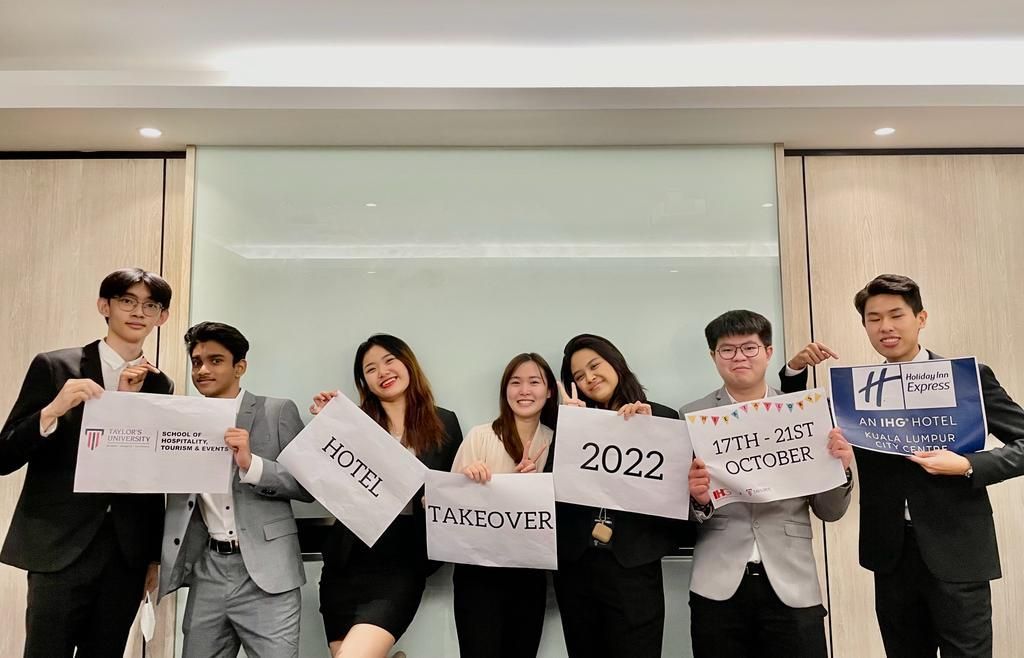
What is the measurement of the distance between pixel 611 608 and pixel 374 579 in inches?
35.0

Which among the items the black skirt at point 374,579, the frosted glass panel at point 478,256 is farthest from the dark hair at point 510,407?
the black skirt at point 374,579

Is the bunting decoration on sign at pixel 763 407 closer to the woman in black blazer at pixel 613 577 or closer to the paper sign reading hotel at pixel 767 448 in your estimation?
the paper sign reading hotel at pixel 767 448

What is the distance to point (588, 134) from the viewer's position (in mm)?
3234

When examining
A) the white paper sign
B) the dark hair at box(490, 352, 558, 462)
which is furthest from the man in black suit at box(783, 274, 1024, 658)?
the dark hair at box(490, 352, 558, 462)

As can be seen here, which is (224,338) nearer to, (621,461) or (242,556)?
(242,556)

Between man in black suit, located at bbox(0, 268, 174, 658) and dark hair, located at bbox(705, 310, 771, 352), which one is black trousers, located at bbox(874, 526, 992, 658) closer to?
dark hair, located at bbox(705, 310, 771, 352)

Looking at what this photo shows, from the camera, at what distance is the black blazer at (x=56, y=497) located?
8.11 ft

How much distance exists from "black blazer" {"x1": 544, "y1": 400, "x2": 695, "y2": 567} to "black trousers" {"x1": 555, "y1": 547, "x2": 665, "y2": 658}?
4 cm

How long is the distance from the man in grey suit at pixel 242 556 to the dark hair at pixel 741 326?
166cm

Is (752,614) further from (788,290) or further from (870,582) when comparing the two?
(788,290)

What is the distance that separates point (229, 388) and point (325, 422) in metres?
0.45

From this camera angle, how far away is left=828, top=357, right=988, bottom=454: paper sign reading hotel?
245 centimetres

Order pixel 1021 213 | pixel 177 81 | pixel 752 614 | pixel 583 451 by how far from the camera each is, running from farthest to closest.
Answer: pixel 1021 213 → pixel 177 81 → pixel 583 451 → pixel 752 614

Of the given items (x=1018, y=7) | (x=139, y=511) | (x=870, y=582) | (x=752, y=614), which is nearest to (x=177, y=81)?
(x=139, y=511)
